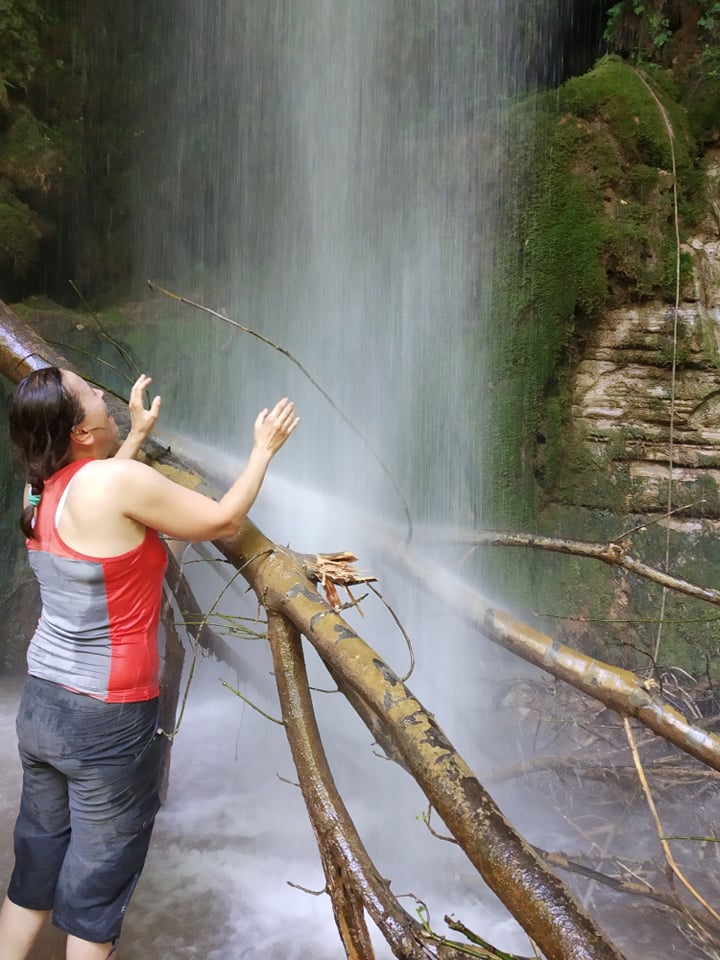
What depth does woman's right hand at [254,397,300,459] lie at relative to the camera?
211 cm

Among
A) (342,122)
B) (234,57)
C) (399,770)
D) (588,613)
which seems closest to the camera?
(399,770)

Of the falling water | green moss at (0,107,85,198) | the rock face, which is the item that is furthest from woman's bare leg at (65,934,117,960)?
green moss at (0,107,85,198)

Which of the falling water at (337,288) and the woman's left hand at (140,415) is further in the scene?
the falling water at (337,288)

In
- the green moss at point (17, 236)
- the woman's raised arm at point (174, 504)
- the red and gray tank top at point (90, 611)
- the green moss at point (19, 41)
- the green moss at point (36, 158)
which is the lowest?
the red and gray tank top at point (90, 611)

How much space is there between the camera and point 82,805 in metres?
2.07

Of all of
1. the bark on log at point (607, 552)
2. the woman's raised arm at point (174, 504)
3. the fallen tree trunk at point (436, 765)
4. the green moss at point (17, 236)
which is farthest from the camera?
the green moss at point (17, 236)

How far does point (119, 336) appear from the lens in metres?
6.67

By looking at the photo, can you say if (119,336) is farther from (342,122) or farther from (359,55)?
(359,55)

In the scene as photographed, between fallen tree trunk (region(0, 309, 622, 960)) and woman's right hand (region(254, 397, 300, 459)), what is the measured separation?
14.0 inches

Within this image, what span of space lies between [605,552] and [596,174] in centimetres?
440

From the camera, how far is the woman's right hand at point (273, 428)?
2105 millimetres

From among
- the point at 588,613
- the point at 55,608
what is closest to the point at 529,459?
the point at 588,613

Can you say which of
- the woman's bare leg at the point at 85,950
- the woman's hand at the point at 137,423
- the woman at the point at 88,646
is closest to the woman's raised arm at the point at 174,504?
the woman at the point at 88,646

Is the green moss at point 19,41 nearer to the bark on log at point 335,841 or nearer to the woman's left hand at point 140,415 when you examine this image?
the woman's left hand at point 140,415
